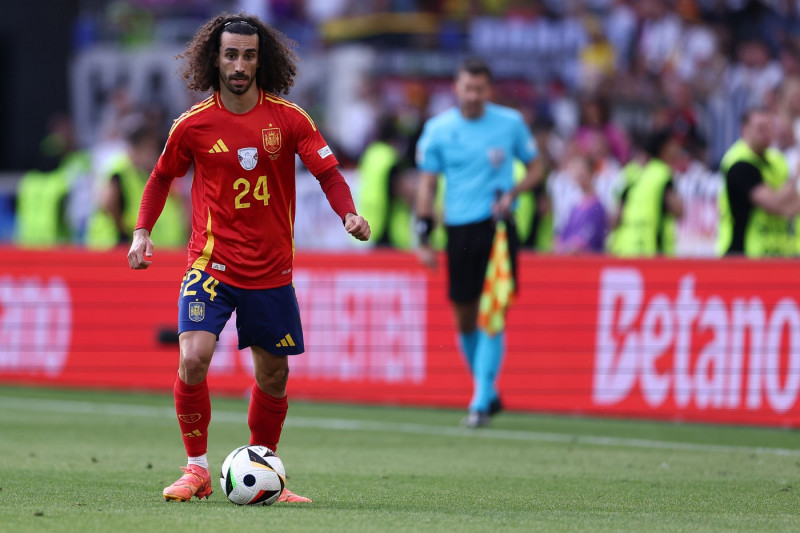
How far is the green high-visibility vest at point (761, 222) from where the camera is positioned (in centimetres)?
1203

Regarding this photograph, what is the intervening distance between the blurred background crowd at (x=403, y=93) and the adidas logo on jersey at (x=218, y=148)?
719 cm

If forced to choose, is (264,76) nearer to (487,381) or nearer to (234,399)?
(487,381)

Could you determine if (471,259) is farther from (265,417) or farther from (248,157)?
(248,157)

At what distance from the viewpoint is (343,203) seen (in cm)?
695

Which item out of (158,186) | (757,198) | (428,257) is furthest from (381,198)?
(158,186)

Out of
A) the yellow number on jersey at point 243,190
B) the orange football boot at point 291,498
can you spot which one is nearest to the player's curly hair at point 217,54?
the yellow number on jersey at point 243,190

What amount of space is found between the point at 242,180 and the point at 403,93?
1615 cm

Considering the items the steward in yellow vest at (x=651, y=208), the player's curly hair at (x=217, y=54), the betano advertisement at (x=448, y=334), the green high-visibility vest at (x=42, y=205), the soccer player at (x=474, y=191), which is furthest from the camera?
the green high-visibility vest at (x=42, y=205)

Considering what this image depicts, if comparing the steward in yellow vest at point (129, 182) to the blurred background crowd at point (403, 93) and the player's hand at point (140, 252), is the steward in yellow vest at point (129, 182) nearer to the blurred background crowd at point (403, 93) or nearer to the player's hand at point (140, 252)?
the blurred background crowd at point (403, 93)

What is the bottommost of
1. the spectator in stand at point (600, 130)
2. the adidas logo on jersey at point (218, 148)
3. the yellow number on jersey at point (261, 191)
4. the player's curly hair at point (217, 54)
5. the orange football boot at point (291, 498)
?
the orange football boot at point (291, 498)

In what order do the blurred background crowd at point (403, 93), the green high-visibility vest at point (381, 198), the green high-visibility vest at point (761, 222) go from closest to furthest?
1. the green high-visibility vest at point (761, 222)
2. the blurred background crowd at point (403, 93)
3. the green high-visibility vest at point (381, 198)

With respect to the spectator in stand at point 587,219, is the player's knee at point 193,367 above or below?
below

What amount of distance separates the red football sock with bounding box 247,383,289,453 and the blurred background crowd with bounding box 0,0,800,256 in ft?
23.5

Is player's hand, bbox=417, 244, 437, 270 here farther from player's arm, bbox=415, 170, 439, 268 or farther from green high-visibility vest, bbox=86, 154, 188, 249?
green high-visibility vest, bbox=86, 154, 188, 249
